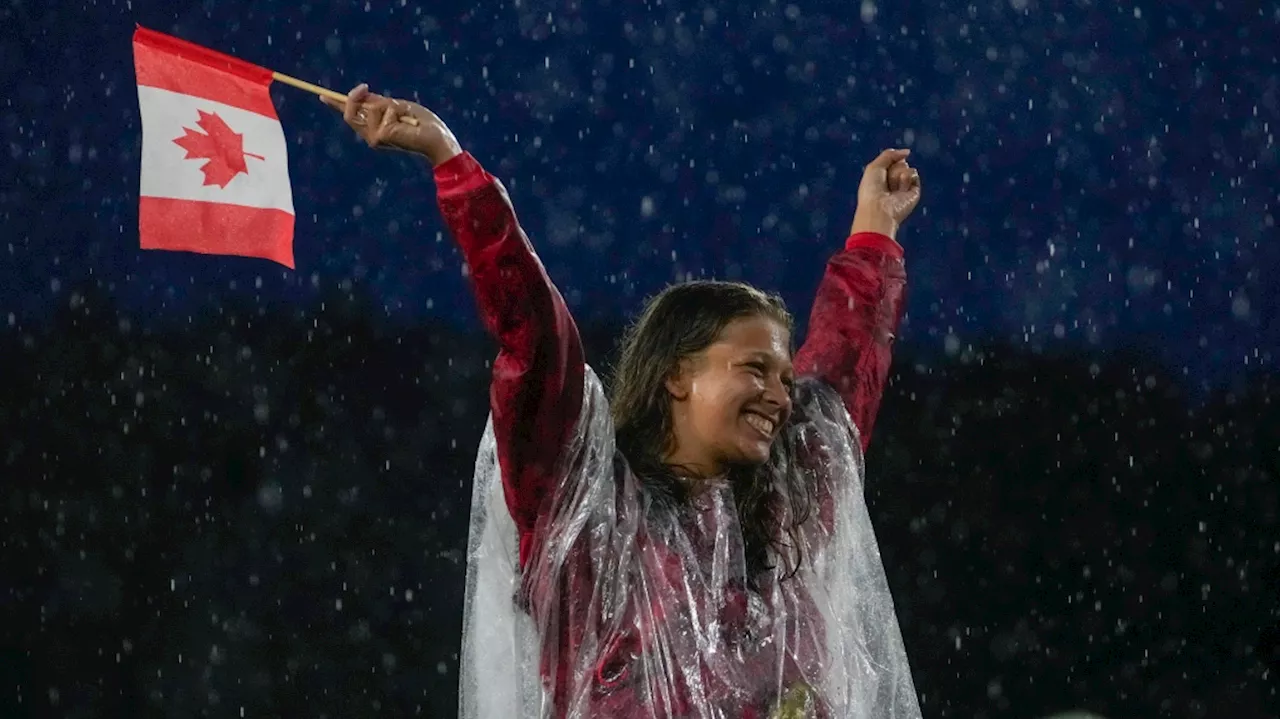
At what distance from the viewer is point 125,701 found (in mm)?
8289

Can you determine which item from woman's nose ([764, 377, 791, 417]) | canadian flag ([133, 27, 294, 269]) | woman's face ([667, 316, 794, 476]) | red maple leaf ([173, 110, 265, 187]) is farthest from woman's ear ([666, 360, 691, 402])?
red maple leaf ([173, 110, 265, 187])

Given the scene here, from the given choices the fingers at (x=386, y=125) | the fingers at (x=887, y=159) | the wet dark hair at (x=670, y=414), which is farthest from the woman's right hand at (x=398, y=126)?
the fingers at (x=887, y=159)

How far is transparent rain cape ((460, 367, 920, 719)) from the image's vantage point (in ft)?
6.90

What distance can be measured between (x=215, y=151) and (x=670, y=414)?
772 mm

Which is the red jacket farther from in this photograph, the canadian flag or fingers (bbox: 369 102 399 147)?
the canadian flag

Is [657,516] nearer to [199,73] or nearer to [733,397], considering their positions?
[733,397]

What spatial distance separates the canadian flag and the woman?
51 cm

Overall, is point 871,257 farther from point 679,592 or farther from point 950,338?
point 950,338

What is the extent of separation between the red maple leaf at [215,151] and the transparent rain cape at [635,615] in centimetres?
58

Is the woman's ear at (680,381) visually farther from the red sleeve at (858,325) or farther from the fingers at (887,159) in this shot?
the fingers at (887,159)

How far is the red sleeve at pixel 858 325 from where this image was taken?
252 cm

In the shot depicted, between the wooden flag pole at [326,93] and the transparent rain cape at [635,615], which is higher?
the wooden flag pole at [326,93]

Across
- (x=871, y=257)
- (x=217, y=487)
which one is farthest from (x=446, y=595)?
(x=871, y=257)

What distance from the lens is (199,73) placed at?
7.96ft
